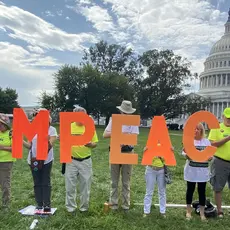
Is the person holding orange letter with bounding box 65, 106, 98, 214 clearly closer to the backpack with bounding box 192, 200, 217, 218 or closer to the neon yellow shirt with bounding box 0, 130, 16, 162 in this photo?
the neon yellow shirt with bounding box 0, 130, 16, 162

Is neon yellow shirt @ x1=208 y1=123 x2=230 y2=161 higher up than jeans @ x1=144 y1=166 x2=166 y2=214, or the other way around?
neon yellow shirt @ x1=208 y1=123 x2=230 y2=161

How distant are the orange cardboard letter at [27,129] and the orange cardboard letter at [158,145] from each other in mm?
1822

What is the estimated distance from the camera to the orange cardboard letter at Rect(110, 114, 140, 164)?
564 cm

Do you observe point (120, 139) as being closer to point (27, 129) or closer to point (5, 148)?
point (27, 129)

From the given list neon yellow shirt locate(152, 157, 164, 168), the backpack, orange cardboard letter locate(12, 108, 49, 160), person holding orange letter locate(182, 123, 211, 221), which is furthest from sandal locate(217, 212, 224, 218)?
orange cardboard letter locate(12, 108, 49, 160)

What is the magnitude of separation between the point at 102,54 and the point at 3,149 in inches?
2268

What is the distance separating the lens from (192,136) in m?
5.58

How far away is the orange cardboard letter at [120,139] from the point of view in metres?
5.64

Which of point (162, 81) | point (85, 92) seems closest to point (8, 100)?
point (85, 92)

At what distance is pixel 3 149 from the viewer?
5660mm

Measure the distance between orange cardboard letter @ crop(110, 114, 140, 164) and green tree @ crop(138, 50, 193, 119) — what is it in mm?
57223

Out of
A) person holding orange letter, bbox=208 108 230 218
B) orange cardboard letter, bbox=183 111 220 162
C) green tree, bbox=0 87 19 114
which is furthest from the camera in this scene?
green tree, bbox=0 87 19 114

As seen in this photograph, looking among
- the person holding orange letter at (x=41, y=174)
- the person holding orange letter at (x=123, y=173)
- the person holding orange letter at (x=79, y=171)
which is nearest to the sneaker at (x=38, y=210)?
the person holding orange letter at (x=41, y=174)

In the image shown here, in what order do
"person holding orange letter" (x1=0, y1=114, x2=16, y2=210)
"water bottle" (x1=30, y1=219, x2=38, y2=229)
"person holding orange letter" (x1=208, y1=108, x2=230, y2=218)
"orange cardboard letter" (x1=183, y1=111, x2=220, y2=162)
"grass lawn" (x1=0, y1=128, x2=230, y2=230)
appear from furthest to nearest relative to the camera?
1. "person holding orange letter" (x1=0, y1=114, x2=16, y2=210)
2. "person holding orange letter" (x1=208, y1=108, x2=230, y2=218)
3. "orange cardboard letter" (x1=183, y1=111, x2=220, y2=162)
4. "grass lawn" (x1=0, y1=128, x2=230, y2=230)
5. "water bottle" (x1=30, y1=219, x2=38, y2=229)
